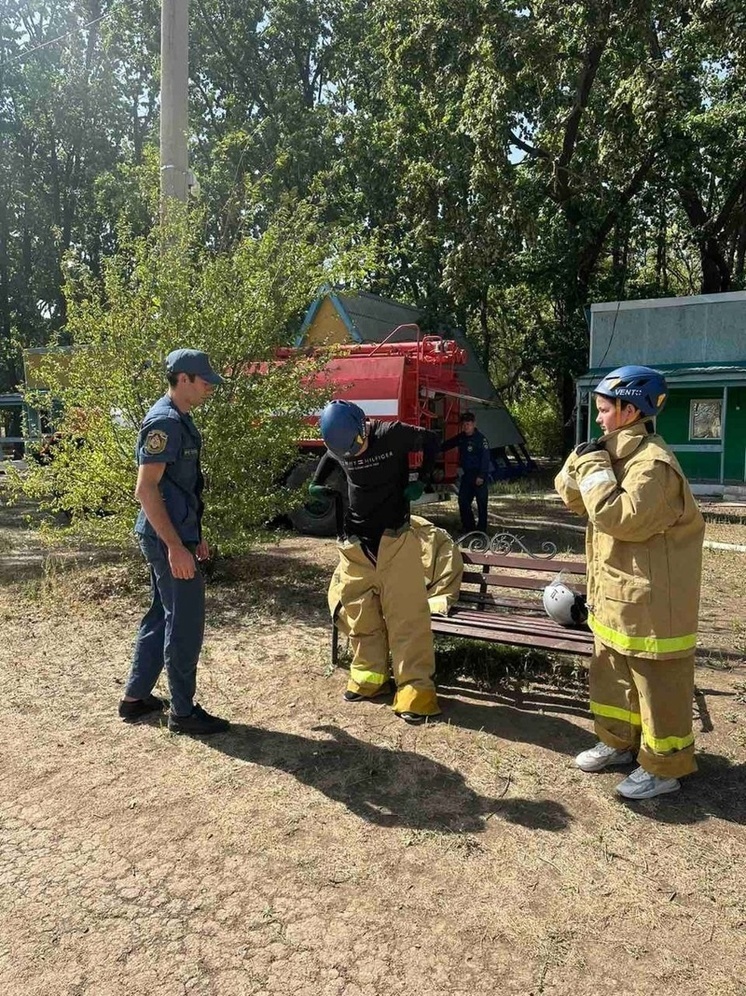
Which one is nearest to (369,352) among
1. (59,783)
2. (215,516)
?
(215,516)

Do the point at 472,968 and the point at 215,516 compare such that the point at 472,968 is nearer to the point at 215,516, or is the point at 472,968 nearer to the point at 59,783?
the point at 59,783

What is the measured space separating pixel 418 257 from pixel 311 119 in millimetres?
4974

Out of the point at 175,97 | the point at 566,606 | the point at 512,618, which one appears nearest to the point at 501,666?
the point at 512,618

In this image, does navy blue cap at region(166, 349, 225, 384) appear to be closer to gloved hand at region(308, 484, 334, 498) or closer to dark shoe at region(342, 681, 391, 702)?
gloved hand at region(308, 484, 334, 498)

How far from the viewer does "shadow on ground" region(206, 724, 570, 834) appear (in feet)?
9.91

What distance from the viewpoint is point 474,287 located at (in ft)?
53.2

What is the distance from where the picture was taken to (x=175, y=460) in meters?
3.55

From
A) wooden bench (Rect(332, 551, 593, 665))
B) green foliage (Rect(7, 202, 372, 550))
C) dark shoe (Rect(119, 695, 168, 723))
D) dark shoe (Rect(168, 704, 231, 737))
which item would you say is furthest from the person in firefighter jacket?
green foliage (Rect(7, 202, 372, 550))

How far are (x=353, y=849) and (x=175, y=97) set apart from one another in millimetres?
7023

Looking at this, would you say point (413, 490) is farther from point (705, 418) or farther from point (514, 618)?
point (705, 418)

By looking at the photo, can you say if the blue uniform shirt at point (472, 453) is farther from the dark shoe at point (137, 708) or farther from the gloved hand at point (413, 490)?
the dark shoe at point (137, 708)

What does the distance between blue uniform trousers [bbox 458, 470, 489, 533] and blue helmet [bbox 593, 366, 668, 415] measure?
592 cm

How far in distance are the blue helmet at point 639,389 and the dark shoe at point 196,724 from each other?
7.89 feet

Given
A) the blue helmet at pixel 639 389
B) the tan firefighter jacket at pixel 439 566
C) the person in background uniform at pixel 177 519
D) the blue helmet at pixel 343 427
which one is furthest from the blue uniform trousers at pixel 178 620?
the blue helmet at pixel 639 389
